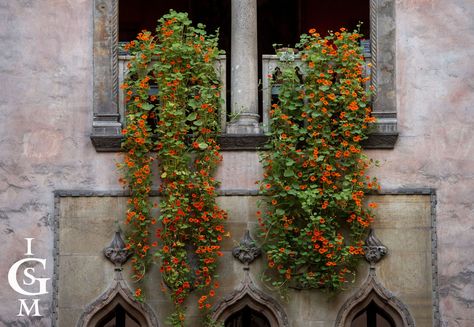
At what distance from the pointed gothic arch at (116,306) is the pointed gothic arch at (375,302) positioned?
1.99 meters

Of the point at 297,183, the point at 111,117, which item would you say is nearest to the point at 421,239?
the point at 297,183

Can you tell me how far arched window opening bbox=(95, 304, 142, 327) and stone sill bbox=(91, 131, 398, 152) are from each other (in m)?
1.72

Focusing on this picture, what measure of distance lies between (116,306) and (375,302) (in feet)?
8.99

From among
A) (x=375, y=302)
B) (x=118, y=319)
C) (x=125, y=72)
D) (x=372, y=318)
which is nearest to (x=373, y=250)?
(x=375, y=302)

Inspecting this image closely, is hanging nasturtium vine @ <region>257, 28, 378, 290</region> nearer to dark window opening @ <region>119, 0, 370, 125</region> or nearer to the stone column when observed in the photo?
the stone column

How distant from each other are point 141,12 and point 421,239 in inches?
245

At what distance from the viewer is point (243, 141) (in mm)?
12977

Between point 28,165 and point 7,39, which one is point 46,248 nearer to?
point 28,165

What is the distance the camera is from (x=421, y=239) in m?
12.8

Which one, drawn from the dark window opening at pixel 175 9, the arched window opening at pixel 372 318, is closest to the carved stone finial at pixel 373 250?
the arched window opening at pixel 372 318

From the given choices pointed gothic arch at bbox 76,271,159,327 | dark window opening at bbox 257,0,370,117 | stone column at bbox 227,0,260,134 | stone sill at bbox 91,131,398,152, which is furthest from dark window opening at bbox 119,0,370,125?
pointed gothic arch at bbox 76,271,159,327

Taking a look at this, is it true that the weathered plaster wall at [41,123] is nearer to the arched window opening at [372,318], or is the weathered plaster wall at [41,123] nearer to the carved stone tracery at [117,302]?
the carved stone tracery at [117,302]

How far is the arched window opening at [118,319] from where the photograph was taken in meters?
12.9

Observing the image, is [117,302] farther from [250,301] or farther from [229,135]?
[229,135]
